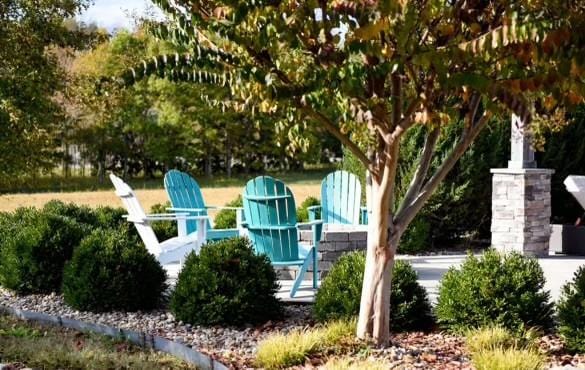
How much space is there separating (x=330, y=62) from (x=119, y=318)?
2.89m

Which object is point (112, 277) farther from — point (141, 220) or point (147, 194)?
point (147, 194)

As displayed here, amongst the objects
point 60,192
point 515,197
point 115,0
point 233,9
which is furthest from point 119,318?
point 60,192

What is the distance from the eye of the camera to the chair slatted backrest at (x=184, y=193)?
883cm

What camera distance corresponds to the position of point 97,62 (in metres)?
24.4

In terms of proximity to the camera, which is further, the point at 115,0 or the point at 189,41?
the point at 115,0

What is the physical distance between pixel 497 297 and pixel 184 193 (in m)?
4.51

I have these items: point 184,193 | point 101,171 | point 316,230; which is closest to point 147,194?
point 101,171

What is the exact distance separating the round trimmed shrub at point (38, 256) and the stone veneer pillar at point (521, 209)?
4897mm

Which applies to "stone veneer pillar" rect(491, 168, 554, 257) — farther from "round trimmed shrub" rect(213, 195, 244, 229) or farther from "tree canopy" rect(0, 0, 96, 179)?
"tree canopy" rect(0, 0, 96, 179)

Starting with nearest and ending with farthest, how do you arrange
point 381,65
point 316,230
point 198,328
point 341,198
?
point 381,65
point 198,328
point 316,230
point 341,198

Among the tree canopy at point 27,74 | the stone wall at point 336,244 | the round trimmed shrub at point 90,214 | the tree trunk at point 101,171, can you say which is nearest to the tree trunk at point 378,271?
the stone wall at point 336,244

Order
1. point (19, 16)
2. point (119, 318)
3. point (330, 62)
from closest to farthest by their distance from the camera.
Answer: point (330, 62) < point (119, 318) < point (19, 16)

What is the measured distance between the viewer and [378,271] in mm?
4922

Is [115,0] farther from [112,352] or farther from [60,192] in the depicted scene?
[112,352]
